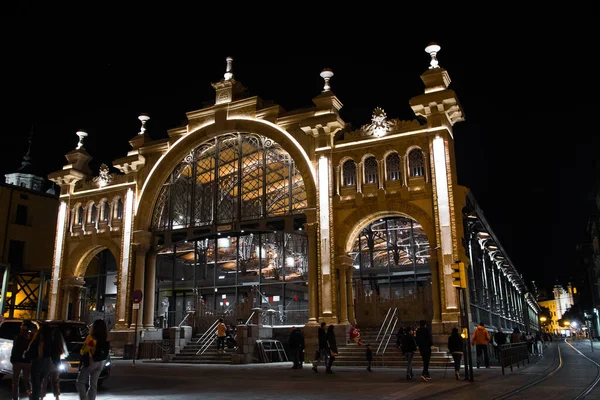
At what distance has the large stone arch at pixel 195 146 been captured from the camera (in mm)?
27652

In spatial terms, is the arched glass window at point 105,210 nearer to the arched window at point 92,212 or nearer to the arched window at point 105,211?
the arched window at point 105,211

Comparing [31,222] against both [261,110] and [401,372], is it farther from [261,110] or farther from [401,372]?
[401,372]

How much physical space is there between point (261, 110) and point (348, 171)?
19.6ft

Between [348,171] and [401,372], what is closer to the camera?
[401,372]

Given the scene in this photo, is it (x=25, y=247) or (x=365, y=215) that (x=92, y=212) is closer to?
(x=25, y=247)

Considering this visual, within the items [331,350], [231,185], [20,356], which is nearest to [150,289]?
[231,185]

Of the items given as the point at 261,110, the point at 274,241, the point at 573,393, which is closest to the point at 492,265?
the point at 274,241

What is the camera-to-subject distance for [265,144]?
96.3ft

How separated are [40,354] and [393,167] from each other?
17.9 m

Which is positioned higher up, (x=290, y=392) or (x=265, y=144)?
(x=265, y=144)

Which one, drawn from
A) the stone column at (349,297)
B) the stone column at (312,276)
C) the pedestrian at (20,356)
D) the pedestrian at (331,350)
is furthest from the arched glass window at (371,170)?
the pedestrian at (20,356)

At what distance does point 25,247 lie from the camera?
40.7 metres

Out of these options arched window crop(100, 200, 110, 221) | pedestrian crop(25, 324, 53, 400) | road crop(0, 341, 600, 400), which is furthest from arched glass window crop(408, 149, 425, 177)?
arched window crop(100, 200, 110, 221)

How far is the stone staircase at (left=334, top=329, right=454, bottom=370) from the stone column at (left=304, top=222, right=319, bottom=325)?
2039mm
